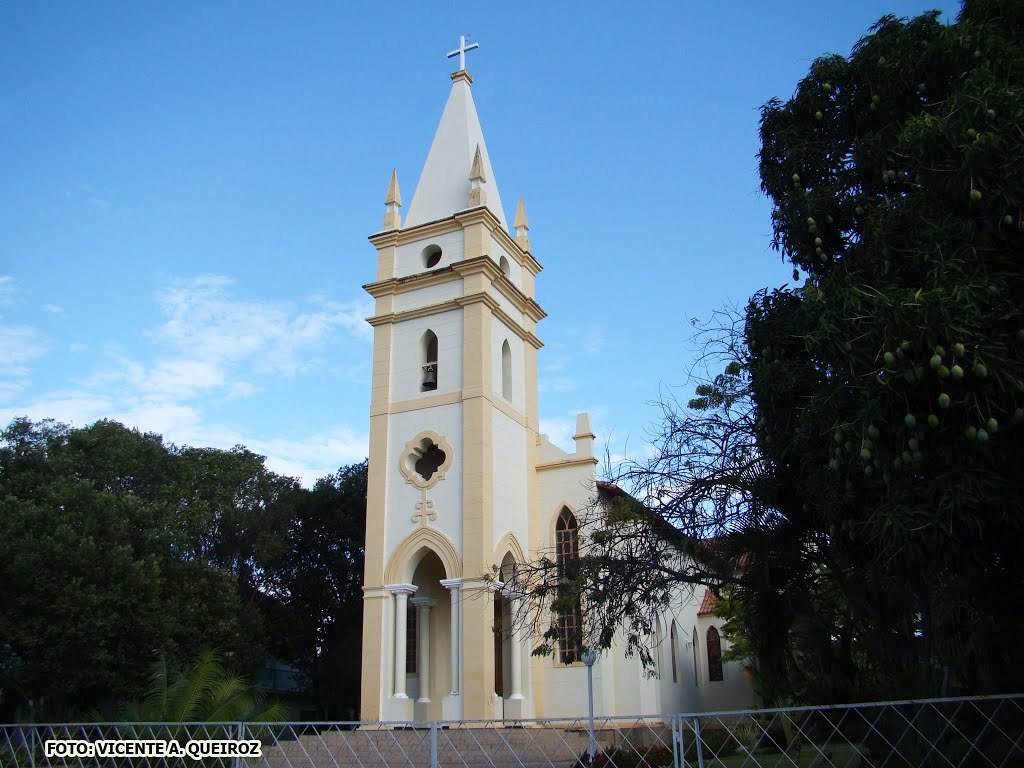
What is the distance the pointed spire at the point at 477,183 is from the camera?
24734 millimetres

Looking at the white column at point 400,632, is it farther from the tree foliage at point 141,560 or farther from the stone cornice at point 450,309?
the stone cornice at point 450,309

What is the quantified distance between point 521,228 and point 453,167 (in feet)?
9.18

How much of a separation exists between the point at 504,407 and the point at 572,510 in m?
3.35

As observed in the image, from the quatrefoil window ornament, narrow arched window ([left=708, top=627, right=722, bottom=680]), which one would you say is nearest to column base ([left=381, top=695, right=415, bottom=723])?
the quatrefoil window ornament

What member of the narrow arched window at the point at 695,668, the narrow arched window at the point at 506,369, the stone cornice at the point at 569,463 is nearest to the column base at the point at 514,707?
the stone cornice at the point at 569,463

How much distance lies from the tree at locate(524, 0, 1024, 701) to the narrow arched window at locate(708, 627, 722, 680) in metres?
23.4

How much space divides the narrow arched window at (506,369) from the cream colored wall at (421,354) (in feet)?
6.12

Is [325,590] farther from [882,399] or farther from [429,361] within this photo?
[882,399]

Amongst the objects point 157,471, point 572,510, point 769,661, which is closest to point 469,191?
point 572,510

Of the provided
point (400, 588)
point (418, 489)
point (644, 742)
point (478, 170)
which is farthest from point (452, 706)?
point (478, 170)

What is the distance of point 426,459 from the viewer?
23969 mm

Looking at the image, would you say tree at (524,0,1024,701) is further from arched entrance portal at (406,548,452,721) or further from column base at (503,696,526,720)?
arched entrance portal at (406,548,452,721)

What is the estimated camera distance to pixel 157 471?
2758 centimetres

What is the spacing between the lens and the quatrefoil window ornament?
22.8m
